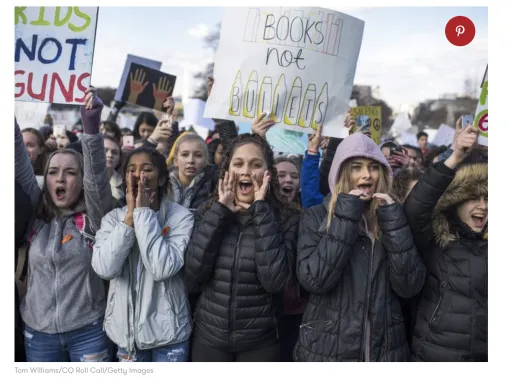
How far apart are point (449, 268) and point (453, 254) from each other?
81mm

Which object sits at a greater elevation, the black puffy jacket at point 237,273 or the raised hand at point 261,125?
the raised hand at point 261,125

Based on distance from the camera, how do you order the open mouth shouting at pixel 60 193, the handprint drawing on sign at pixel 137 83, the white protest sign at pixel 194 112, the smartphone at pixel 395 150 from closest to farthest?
1. the open mouth shouting at pixel 60 193
2. the smartphone at pixel 395 150
3. the handprint drawing on sign at pixel 137 83
4. the white protest sign at pixel 194 112

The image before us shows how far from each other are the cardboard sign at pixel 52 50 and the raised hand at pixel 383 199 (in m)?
2.07

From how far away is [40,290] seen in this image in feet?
10.1

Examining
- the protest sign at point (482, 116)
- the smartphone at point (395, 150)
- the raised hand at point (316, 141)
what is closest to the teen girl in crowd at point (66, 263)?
the raised hand at point (316, 141)

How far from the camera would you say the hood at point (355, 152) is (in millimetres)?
2889

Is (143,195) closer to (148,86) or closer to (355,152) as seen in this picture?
(355,152)

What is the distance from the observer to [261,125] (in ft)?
11.6

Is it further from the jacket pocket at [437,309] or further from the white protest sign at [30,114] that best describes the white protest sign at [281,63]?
the white protest sign at [30,114]

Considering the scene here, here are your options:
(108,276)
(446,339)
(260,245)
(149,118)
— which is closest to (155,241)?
(108,276)

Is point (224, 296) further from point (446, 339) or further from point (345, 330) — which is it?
point (446, 339)

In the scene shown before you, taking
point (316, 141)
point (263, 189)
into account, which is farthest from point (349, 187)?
point (316, 141)

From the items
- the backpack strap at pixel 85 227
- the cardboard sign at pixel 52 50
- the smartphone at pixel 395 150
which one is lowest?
the backpack strap at pixel 85 227

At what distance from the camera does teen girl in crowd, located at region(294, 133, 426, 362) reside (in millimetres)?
2650
